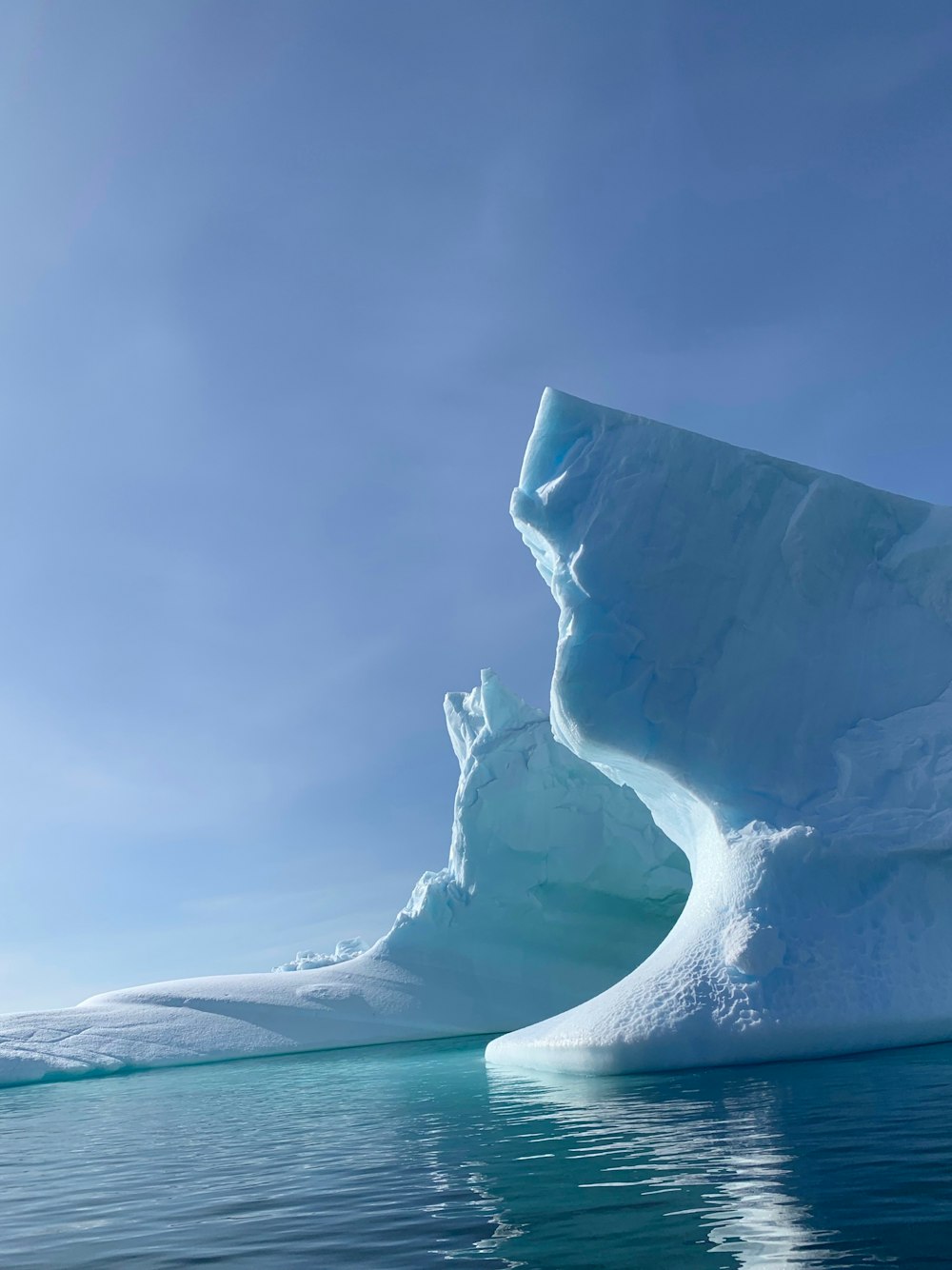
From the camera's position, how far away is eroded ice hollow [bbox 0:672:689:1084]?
19688 mm

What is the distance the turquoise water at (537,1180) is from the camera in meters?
3.22

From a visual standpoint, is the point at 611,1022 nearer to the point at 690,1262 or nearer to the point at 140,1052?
the point at 690,1262

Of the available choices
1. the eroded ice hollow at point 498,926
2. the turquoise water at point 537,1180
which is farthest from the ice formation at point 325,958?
the turquoise water at point 537,1180

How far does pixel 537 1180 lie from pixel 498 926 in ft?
54.5

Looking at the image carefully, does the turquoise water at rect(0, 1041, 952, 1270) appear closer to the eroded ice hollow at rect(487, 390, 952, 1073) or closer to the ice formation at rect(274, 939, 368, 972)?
the eroded ice hollow at rect(487, 390, 952, 1073)

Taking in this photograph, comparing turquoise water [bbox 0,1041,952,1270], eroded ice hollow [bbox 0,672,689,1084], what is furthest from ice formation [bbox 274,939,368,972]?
turquoise water [bbox 0,1041,952,1270]

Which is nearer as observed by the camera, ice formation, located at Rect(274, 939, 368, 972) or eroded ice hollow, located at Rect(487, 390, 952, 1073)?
eroded ice hollow, located at Rect(487, 390, 952, 1073)

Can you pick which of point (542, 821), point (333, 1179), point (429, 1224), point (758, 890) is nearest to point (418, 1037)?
point (542, 821)

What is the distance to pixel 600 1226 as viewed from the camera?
11.3 feet

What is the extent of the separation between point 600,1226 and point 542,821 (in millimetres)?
16894

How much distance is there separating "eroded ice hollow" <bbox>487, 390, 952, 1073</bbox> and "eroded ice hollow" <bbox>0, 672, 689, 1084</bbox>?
614cm

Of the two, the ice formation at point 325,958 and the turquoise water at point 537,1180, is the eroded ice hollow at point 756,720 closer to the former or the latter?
the turquoise water at point 537,1180

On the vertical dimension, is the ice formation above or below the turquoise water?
above

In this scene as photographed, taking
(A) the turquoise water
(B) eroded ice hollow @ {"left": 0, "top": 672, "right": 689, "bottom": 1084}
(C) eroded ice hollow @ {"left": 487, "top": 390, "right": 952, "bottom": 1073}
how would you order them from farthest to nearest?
(B) eroded ice hollow @ {"left": 0, "top": 672, "right": 689, "bottom": 1084}
(C) eroded ice hollow @ {"left": 487, "top": 390, "right": 952, "bottom": 1073}
(A) the turquoise water
